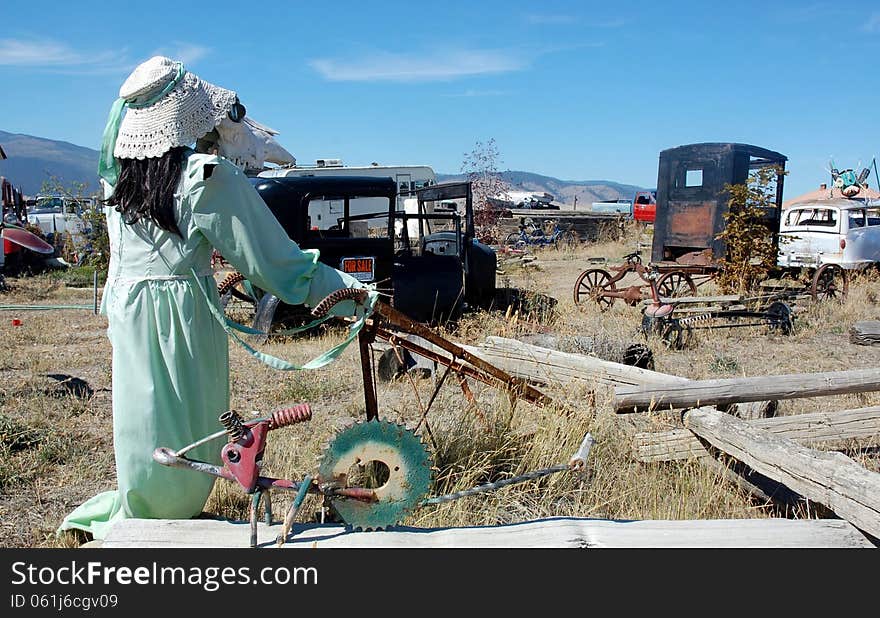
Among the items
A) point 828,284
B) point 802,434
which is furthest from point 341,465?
point 828,284

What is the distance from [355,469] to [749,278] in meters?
9.87

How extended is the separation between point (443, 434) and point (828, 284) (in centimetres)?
979

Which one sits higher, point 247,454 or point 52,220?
point 52,220

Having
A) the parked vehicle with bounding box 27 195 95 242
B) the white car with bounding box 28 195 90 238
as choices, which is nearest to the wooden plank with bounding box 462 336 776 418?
the parked vehicle with bounding box 27 195 95 242

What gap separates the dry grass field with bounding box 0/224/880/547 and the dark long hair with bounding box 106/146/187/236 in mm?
1394

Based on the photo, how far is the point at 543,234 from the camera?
24.1 m

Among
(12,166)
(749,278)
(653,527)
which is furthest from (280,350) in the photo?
(12,166)

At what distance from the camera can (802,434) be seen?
4.28 metres

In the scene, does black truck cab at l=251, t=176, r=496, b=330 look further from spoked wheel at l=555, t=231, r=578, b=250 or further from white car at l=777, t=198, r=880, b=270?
spoked wheel at l=555, t=231, r=578, b=250

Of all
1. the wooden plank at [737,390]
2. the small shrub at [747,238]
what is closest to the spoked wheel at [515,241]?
the small shrub at [747,238]

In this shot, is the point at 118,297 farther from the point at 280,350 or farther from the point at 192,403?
the point at 280,350

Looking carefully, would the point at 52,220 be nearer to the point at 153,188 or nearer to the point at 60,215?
the point at 60,215

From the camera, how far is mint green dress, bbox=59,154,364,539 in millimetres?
2580

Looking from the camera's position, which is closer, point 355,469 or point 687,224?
point 355,469
